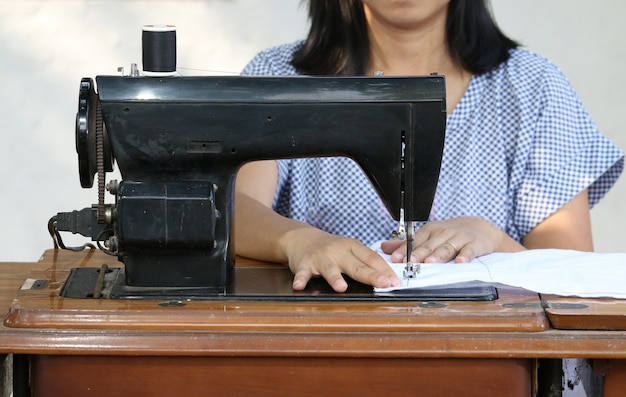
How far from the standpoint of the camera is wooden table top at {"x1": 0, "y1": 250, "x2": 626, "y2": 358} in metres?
1.48

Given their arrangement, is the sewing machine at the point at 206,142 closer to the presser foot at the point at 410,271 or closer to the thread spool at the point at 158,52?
the thread spool at the point at 158,52

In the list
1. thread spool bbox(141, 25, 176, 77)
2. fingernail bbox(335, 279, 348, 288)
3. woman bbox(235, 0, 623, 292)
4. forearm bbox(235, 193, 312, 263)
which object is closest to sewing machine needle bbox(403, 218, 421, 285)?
fingernail bbox(335, 279, 348, 288)

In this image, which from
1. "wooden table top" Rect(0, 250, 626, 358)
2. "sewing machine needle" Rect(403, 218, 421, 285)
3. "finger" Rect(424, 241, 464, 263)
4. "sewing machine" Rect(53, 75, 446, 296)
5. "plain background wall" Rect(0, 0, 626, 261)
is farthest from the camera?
"plain background wall" Rect(0, 0, 626, 261)

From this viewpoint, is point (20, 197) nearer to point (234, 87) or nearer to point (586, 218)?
point (586, 218)

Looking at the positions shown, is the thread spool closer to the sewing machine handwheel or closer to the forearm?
the sewing machine handwheel

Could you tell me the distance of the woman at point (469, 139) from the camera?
93.5 inches

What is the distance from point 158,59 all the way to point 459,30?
3.25 ft

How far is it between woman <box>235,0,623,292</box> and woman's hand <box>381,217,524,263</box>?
318 millimetres

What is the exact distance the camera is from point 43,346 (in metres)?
1.48

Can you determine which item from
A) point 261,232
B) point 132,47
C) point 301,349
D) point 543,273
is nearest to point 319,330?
point 301,349

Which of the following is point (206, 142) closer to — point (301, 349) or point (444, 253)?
point (301, 349)

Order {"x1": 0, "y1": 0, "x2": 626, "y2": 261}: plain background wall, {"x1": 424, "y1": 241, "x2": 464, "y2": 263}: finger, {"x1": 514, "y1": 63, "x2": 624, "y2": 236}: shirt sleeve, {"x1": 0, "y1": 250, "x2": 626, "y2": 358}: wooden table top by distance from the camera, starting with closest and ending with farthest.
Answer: {"x1": 0, "y1": 250, "x2": 626, "y2": 358}: wooden table top, {"x1": 424, "y1": 241, "x2": 464, "y2": 263}: finger, {"x1": 514, "y1": 63, "x2": 624, "y2": 236}: shirt sleeve, {"x1": 0, "y1": 0, "x2": 626, "y2": 261}: plain background wall

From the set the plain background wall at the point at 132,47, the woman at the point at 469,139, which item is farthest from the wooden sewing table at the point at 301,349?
the plain background wall at the point at 132,47

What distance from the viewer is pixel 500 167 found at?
2412 millimetres
